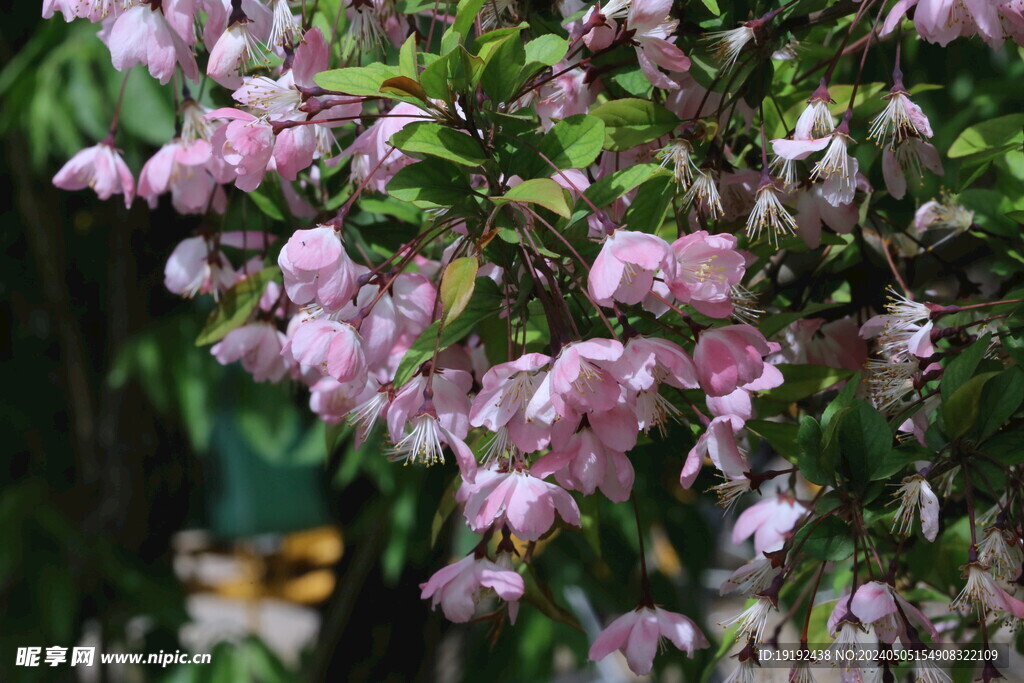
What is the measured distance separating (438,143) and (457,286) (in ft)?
0.30

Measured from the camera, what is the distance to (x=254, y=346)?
0.79 metres

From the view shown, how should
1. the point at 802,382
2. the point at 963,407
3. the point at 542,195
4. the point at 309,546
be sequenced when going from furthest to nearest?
the point at 309,546 < the point at 802,382 < the point at 963,407 < the point at 542,195

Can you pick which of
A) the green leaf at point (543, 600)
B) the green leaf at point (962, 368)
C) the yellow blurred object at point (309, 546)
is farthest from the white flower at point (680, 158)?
the yellow blurred object at point (309, 546)

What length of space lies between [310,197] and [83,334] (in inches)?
63.7

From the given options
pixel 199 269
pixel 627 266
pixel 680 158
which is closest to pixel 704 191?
pixel 680 158

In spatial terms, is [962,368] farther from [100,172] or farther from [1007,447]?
A: [100,172]

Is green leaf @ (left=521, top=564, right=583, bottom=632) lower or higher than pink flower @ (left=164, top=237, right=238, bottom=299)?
lower

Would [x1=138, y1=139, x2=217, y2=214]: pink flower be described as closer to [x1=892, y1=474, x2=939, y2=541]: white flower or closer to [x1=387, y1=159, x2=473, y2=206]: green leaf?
[x1=387, y1=159, x2=473, y2=206]: green leaf

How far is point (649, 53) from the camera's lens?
1.89 feet

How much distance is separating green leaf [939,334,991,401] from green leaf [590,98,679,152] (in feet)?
0.82

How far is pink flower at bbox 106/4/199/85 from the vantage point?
1.92 feet

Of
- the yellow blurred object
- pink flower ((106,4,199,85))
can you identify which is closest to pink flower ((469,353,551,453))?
pink flower ((106,4,199,85))

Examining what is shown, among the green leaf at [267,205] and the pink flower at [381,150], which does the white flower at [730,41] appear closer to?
the pink flower at [381,150]

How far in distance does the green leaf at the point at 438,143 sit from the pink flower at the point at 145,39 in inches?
7.9
